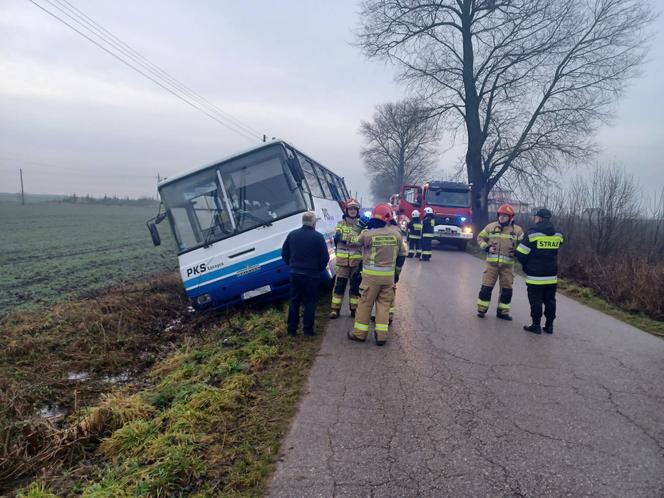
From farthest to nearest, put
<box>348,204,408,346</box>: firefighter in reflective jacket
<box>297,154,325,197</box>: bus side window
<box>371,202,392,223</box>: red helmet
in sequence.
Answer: <box>297,154,325,197</box>: bus side window < <box>371,202,392,223</box>: red helmet < <box>348,204,408,346</box>: firefighter in reflective jacket

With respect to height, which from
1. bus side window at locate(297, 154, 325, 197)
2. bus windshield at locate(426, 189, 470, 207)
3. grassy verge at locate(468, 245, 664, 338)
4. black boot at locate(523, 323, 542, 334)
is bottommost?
grassy verge at locate(468, 245, 664, 338)

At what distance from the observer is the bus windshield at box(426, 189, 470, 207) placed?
726 inches

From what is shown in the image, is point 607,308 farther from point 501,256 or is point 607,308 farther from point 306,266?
point 306,266

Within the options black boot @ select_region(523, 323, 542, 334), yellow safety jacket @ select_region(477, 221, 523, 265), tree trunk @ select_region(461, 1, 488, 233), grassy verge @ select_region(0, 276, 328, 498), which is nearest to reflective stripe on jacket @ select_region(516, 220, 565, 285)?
yellow safety jacket @ select_region(477, 221, 523, 265)

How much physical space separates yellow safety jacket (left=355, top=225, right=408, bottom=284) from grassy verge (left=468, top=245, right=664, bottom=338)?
454cm

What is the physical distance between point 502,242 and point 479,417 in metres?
3.94

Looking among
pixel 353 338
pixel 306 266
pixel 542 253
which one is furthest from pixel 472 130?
pixel 353 338

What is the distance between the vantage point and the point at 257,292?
7.19 m

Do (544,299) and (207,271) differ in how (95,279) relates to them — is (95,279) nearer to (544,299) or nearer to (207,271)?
(207,271)

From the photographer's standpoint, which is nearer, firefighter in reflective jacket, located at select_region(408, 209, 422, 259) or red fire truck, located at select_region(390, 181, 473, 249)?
firefighter in reflective jacket, located at select_region(408, 209, 422, 259)

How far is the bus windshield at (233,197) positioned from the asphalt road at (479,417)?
7.96 feet

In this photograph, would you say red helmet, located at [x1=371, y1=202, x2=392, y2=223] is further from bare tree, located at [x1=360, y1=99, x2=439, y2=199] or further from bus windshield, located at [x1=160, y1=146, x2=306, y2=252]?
bare tree, located at [x1=360, y1=99, x2=439, y2=199]

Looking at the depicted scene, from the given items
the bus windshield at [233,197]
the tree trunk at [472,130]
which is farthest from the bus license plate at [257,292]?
the tree trunk at [472,130]

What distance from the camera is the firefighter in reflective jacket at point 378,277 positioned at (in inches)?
225
